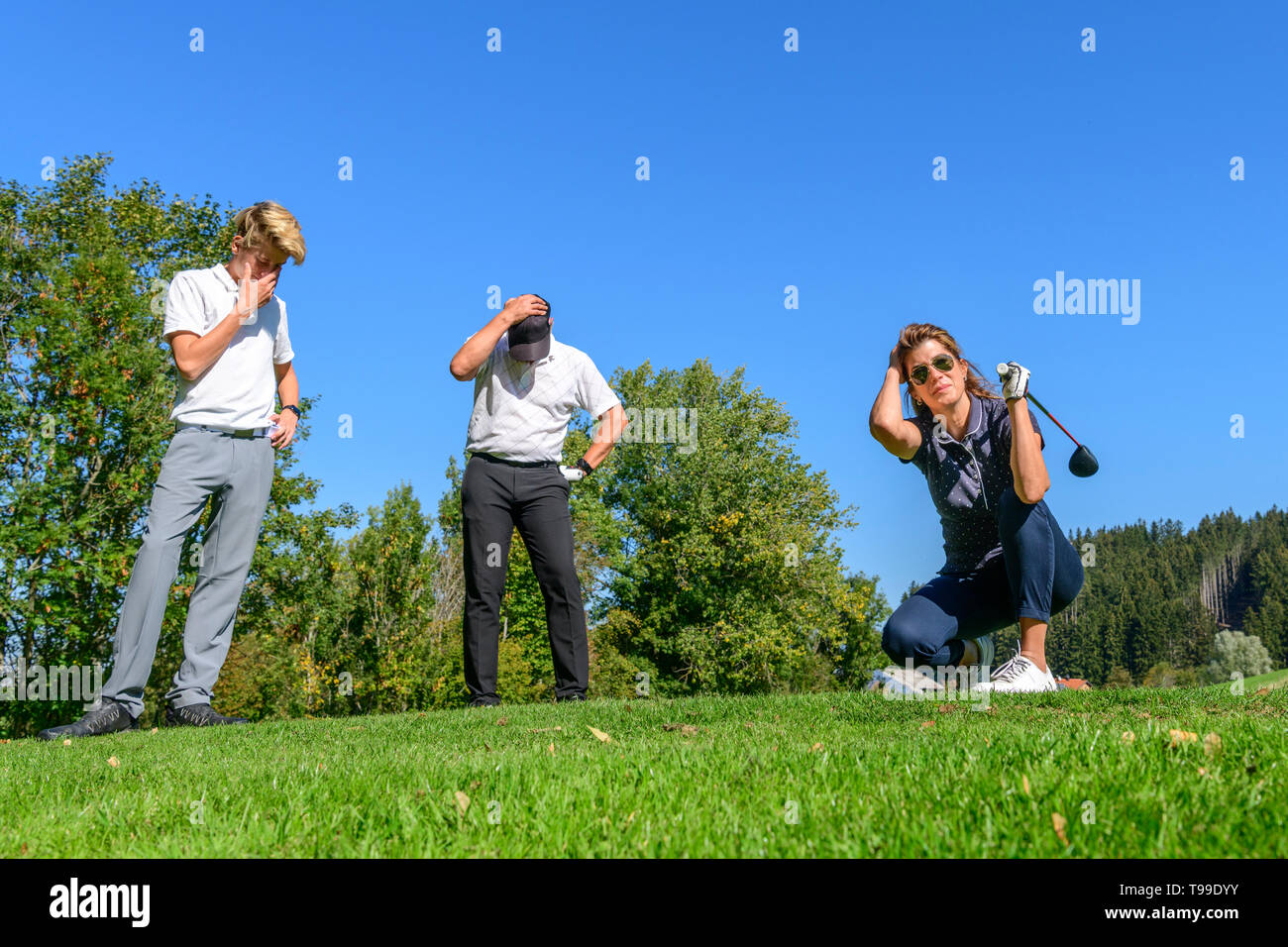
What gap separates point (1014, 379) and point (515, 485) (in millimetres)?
3101

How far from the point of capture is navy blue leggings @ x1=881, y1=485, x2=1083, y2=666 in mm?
4875

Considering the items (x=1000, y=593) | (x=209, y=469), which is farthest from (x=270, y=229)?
(x=1000, y=593)

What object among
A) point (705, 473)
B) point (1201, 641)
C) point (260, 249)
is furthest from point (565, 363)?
point (1201, 641)

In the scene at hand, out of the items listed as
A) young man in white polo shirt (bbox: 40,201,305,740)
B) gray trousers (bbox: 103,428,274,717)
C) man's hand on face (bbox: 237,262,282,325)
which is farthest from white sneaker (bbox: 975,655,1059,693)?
man's hand on face (bbox: 237,262,282,325)

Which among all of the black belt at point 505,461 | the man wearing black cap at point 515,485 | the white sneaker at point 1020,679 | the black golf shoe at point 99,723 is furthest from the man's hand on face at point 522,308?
the white sneaker at point 1020,679

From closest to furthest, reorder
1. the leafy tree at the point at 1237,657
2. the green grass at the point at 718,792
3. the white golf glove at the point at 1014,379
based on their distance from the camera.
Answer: the green grass at the point at 718,792
the white golf glove at the point at 1014,379
the leafy tree at the point at 1237,657

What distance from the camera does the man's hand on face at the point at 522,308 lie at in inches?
230

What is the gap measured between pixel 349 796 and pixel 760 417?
34832 mm

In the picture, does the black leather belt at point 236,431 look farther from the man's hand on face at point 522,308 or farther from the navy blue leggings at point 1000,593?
the navy blue leggings at point 1000,593

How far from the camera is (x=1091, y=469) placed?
4.99m

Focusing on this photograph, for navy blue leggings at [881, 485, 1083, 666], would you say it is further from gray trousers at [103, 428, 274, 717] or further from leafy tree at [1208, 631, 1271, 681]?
leafy tree at [1208, 631, 1271, 681]

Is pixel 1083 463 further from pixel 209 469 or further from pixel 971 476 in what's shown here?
pixel 209 469

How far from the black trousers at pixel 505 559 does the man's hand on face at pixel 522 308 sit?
96 cm
